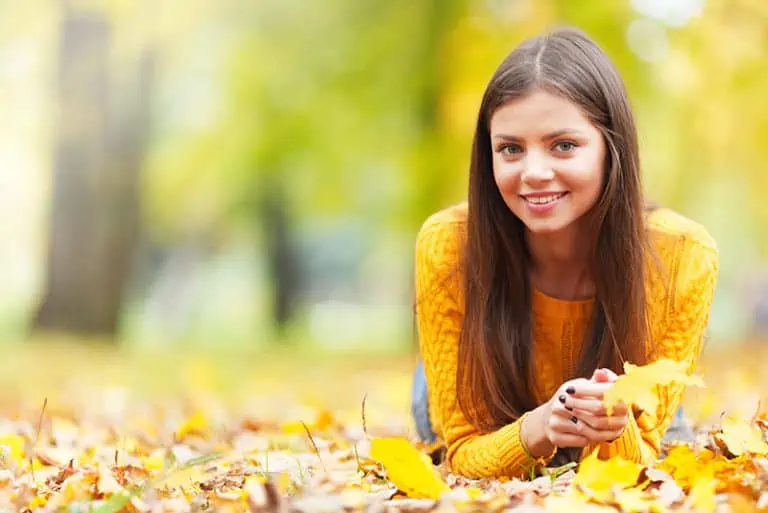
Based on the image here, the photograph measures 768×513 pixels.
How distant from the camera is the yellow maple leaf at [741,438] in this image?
2.43 metres

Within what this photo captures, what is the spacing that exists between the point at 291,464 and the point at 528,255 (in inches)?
32.8

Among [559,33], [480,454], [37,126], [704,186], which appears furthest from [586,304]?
[37,126]

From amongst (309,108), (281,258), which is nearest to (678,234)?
(309,108)

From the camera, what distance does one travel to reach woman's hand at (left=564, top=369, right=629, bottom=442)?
2139mm

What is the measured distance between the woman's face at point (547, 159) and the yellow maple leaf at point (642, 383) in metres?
0.53

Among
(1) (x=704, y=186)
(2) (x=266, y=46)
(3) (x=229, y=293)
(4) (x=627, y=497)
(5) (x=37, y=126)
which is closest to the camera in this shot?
(4) (x=627, y=497)

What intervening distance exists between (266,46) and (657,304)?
858 centimetres

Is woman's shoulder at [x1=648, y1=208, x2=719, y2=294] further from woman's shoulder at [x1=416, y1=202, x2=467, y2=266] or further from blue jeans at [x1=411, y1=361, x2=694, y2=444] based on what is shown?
blue jeans at [x1=411, y1=361, x2=694, y2=444]

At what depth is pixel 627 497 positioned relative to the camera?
193cm

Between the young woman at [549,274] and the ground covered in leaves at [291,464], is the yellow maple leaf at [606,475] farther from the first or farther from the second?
the young woman at [549,274]

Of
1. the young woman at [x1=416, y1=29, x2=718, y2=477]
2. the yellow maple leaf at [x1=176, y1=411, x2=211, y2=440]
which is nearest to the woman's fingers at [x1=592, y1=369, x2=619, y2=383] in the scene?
the young woman at [x1=416, y1=29, x2=718, y2=477]

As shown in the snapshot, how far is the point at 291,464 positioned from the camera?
264cm

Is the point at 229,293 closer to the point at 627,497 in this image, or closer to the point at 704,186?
the point at 704,186

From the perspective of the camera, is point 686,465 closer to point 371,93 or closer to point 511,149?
point 511,149
